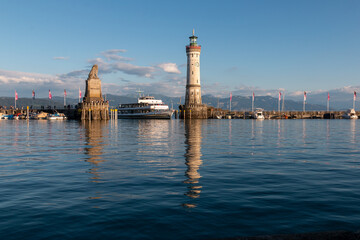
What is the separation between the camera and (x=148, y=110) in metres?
142

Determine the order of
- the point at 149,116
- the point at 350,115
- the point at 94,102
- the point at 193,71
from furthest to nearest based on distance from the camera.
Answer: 1. the point at 350,115
2. the point at 149,116
3. the point at 193,71
4. the point at 94,102

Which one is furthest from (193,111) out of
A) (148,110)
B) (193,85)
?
(148,110)

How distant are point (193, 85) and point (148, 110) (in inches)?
986

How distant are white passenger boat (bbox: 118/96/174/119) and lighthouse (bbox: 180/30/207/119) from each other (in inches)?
327

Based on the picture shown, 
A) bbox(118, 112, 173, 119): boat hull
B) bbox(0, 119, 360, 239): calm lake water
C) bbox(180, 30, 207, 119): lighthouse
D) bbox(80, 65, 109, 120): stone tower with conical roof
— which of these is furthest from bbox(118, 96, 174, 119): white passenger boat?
bbox(0, 119, 360, 239): calm lake water

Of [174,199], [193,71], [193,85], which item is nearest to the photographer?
[174,199]

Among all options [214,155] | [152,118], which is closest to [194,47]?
[152,118]

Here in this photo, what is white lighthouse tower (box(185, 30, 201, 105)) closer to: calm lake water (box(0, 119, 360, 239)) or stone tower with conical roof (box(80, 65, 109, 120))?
stone tower with conical roof (box(80, 65, 109, 120))

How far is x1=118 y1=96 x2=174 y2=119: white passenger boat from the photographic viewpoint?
13788 centimetres

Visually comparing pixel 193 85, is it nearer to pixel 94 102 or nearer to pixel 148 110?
pixel 148 110

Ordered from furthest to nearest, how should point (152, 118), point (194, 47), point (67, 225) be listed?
point (152, 118), point (194, 47), point (67, 225)

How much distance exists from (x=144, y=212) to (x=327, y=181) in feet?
30.9

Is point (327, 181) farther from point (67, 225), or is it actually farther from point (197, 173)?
point (67, 225)

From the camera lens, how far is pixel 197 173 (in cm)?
1625
